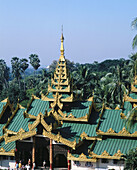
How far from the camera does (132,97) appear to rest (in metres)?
32.3

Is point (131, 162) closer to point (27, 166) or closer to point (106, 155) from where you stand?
point (106, 155)

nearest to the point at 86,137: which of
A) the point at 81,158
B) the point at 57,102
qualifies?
the point at 81,158

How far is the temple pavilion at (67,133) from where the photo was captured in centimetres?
3028

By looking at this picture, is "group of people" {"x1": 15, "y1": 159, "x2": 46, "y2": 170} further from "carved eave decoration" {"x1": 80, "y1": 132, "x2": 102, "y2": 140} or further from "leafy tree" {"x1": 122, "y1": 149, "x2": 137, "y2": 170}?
"leafy tree" {"x1": 122, "y1": 149, "x2": 137, "y2": 170}

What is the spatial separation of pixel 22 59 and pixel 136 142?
215ft

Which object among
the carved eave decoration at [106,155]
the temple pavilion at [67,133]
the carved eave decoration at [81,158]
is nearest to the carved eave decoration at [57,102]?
the temple pavilion at [67,133]

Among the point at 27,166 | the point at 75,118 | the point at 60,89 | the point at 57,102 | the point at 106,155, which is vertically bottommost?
the point at 27,166

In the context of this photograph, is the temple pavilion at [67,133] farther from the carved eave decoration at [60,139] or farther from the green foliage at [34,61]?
the green foliage at [34,61]

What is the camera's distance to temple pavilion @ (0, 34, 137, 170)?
3028 cm

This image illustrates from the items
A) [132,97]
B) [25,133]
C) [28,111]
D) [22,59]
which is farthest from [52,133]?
[22,59]

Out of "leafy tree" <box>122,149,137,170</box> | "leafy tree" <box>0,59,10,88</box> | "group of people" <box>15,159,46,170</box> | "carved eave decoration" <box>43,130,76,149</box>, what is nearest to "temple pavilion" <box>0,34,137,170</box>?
"carved eave decoration" <box>43,130,76,149</box>

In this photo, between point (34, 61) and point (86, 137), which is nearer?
point (86, 137)

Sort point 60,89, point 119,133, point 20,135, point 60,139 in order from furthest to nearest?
point 60,89
point 20,135
point 119,133
point 60,139

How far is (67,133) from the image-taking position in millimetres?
31844
